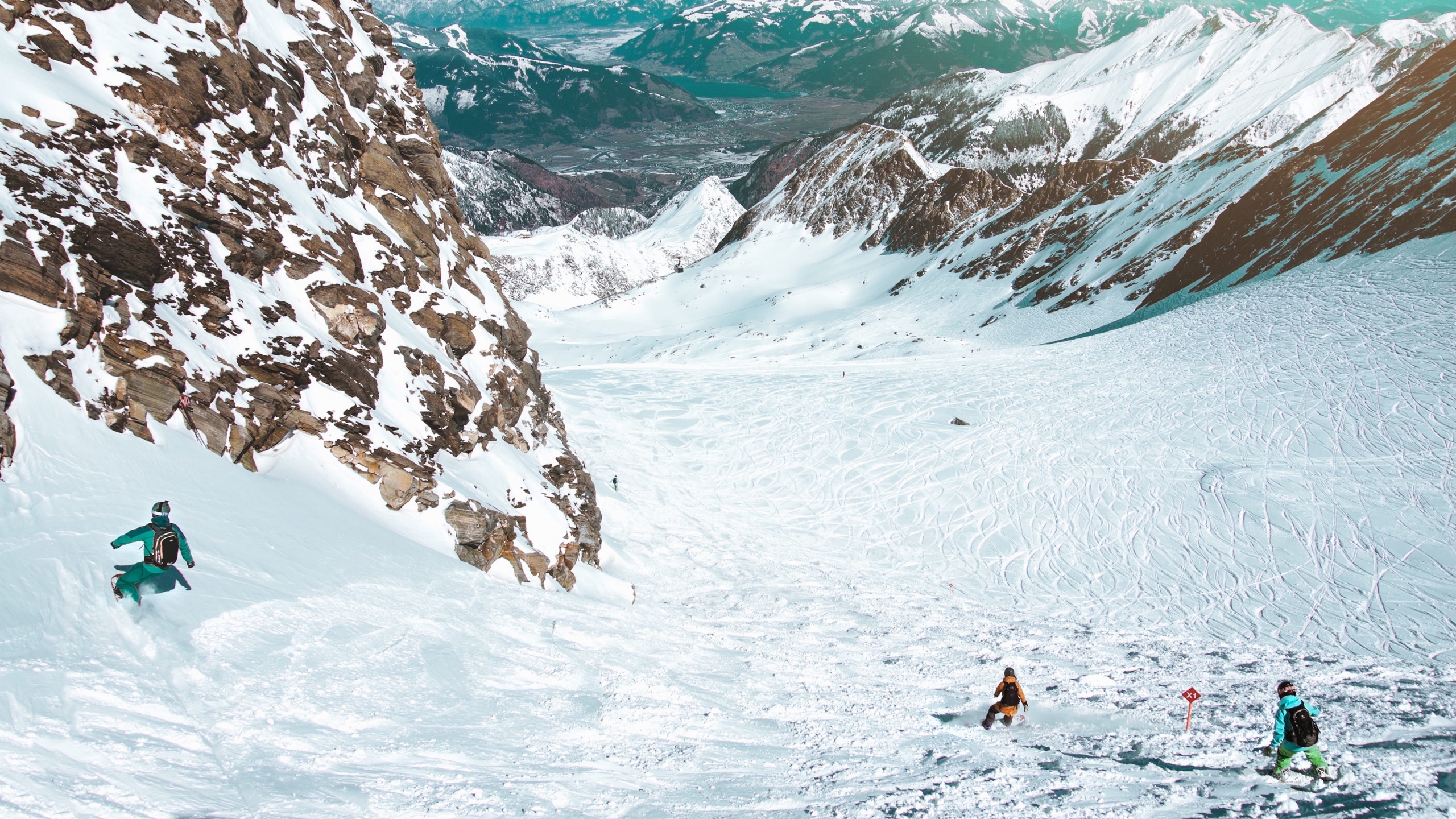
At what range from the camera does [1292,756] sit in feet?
25.3

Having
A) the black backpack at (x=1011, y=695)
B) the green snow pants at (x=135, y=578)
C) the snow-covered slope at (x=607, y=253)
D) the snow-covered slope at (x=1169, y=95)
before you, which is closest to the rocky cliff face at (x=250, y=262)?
the green snow pants at (x=135, y=578)

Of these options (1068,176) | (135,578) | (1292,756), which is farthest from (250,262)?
(1068,176)

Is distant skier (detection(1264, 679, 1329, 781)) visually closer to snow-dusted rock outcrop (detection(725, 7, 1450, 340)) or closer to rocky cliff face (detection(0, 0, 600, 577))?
rocky cliff face (detection(0, 0, 600, 577))

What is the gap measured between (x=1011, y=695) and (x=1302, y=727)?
→ 3140mm

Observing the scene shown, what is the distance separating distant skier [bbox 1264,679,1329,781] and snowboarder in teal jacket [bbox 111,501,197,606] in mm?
11839

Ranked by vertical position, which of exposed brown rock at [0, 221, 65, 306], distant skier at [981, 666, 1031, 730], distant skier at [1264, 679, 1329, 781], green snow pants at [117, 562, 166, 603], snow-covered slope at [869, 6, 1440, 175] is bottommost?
distant skier at [981, 666, 1031, 730]

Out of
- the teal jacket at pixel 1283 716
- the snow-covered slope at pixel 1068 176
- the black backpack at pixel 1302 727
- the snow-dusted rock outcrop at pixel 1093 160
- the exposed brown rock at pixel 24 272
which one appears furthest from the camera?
the snow-dusted rock outcrop at pixel 1093 160

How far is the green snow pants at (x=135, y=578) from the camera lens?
24.9 ft

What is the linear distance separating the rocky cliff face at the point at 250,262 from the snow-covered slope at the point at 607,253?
81.1m

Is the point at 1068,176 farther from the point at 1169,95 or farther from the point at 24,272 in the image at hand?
the point at 1169,95

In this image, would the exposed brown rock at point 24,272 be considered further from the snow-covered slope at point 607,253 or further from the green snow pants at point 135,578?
the snow-covered slope at point 607,253

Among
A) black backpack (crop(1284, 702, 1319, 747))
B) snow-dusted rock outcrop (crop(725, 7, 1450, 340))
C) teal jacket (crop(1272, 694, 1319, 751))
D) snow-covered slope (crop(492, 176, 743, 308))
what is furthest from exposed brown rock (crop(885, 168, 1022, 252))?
black backpack (crop(1284, 702, 1319, 747))

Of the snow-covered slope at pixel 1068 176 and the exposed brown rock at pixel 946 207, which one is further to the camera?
the exposed brown rock at pixel 946 207

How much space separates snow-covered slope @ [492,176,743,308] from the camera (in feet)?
372
